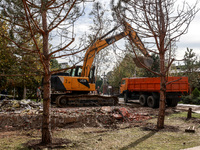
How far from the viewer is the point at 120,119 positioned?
9.75 meters

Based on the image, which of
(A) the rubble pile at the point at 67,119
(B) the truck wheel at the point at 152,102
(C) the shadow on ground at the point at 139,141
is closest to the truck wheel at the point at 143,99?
(B) the truck wheel at the point at 152,102

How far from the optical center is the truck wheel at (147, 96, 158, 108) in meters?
15.5

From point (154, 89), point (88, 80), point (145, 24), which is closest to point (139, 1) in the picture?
point (145, 24)

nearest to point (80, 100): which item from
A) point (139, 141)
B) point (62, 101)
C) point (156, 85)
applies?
point (62, 101)

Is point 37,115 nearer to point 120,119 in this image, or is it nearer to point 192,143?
point 120,119

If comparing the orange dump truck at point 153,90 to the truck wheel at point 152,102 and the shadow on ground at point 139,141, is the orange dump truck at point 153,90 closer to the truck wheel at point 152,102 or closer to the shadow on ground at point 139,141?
the truck wheel at point 152,102

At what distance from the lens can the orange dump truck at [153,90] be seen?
1515 centimetres

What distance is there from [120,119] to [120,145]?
421 centimetres

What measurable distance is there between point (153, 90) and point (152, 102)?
0.91 metres

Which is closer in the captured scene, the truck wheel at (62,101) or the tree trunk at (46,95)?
the tree trunk at (46,95)

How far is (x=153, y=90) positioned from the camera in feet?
51.0

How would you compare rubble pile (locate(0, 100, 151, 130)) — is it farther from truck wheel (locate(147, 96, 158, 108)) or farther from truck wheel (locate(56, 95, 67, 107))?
truck wheel (locate(147, 96, 158, 108))

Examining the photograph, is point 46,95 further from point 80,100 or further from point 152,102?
point 152,102

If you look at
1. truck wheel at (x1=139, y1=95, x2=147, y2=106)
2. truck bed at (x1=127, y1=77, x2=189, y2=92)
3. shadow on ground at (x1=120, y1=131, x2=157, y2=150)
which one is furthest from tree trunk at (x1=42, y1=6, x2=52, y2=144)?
truck wheel at (x1=139, y1=95, x2=147, y2=106)
